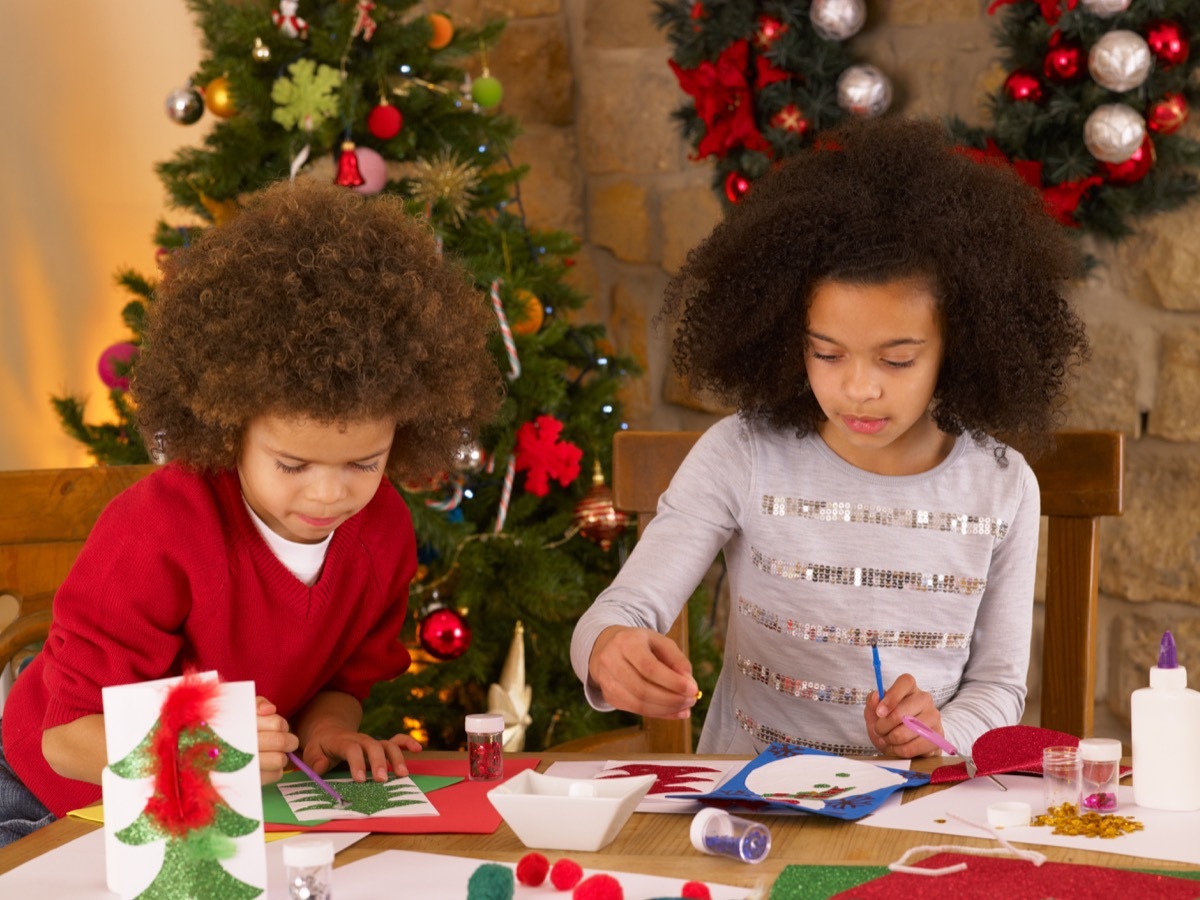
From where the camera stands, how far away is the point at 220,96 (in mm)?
2148

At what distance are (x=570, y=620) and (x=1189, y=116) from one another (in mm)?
1279

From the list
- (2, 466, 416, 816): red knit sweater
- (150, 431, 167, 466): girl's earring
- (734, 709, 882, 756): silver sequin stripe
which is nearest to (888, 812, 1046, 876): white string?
(734, 709, 882, 756): silver sequin stripe

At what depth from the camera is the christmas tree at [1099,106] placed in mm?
1958

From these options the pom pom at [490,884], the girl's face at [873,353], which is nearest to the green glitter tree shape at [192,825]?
the pom pom at [490,884]

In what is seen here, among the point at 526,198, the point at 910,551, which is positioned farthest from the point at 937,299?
the point at 526,198

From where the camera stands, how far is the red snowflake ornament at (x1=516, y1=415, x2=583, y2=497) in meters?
2.26

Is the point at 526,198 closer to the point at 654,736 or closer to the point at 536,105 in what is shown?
the point at 536,105

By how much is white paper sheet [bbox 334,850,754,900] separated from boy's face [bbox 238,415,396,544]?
37 centimetres

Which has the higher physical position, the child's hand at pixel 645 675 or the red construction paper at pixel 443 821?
the child's hand at pixel 645 675

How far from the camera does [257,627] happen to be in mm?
1271

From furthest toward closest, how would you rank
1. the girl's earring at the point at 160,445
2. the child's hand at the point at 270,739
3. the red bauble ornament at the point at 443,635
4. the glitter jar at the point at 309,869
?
the red bauble ornament at the point at 443,635
the girl's earring at the point at 160,445
the child's hand at the point at 270,739
the glitter jar at the point at 309,869

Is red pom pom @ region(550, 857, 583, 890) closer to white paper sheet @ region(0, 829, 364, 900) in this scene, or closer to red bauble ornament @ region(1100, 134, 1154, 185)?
white paper sheet @ region(0, 829, 364, 900)

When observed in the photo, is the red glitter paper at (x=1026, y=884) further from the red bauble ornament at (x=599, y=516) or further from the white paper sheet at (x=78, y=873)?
the red bauble ornament at (x=599, y=516)

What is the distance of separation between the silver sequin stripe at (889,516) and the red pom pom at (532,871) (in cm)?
78
